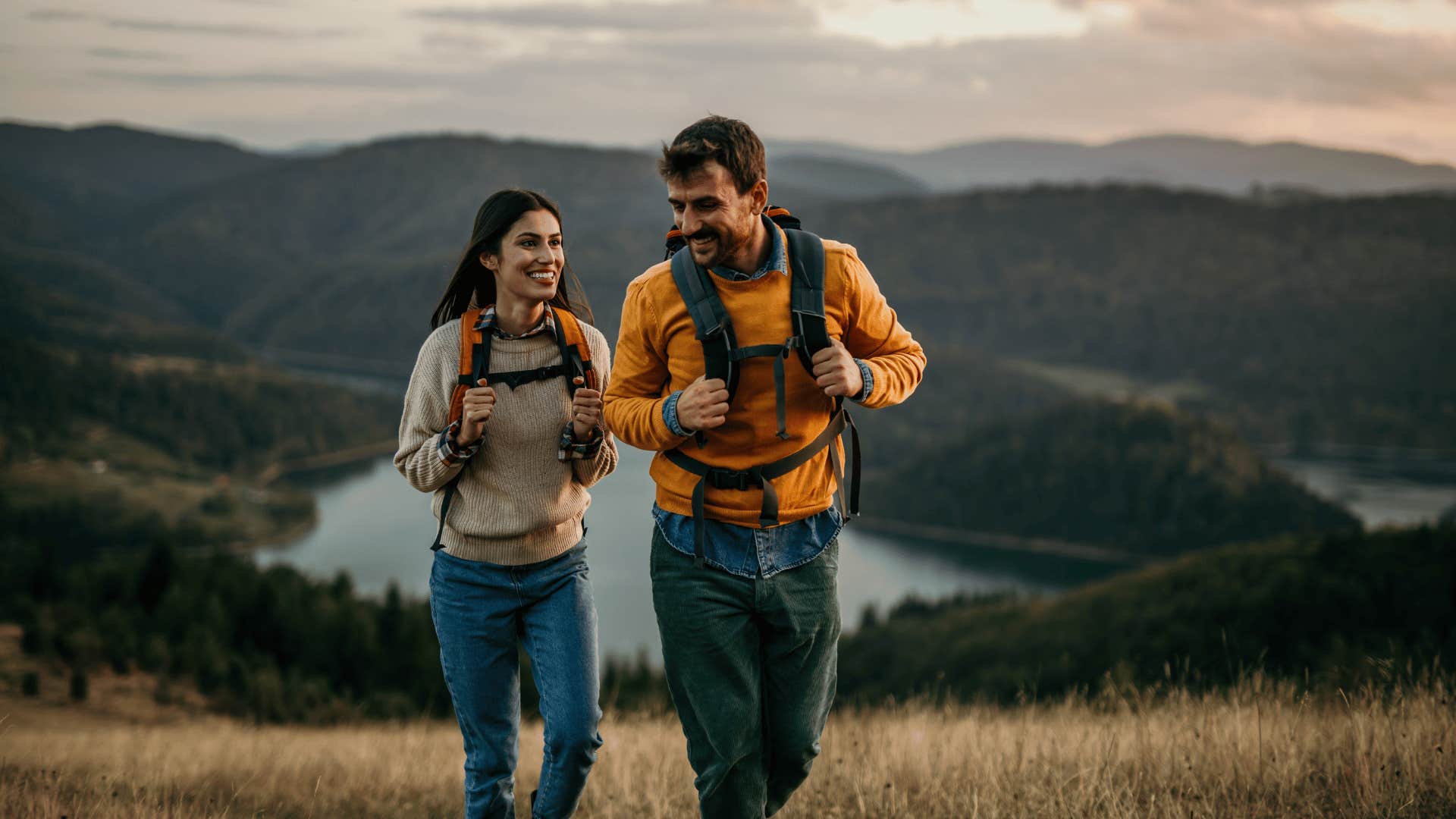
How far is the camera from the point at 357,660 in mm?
41219

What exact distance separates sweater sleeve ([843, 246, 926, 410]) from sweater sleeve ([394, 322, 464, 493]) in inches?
44.2

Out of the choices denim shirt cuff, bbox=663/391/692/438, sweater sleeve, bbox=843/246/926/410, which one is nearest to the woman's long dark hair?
denim shirt cuff, bbox=663/391/692/438

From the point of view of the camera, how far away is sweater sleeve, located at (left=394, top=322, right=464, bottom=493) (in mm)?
3109

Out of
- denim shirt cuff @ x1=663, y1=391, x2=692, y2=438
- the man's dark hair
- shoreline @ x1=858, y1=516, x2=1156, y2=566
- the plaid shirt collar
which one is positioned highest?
the man's dark hair

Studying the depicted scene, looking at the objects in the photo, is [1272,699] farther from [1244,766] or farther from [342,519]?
[342,519]

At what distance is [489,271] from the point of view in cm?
339

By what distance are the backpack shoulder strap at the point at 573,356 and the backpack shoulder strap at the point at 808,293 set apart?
2.32ft

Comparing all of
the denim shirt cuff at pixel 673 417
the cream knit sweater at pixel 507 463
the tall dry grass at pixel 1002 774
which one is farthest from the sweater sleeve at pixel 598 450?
the tall dry grass at pixel 1002 774

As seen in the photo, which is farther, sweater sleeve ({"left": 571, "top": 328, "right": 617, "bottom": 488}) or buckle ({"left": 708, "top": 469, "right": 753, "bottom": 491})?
sweater sleeve ({"left": 571, "top": 328, "right": 617, "bottom": 488})

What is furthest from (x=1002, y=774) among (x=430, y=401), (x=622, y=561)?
(x=622, y=561)

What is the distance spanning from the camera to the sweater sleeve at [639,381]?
2.74 meters

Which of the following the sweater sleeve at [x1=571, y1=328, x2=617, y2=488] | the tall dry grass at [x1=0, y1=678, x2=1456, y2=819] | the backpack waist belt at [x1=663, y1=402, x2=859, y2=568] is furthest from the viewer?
the tall dry grass at [x1=0, y1=678, x2=1456, y2=819]

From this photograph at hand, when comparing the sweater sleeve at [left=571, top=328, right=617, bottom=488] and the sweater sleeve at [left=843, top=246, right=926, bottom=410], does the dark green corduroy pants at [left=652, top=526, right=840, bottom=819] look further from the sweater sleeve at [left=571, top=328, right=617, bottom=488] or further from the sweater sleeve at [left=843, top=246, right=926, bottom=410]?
the sweater sleeve at [left=843, top=246, right=926, bottom=410]

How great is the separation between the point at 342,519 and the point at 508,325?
97352 millimetres
